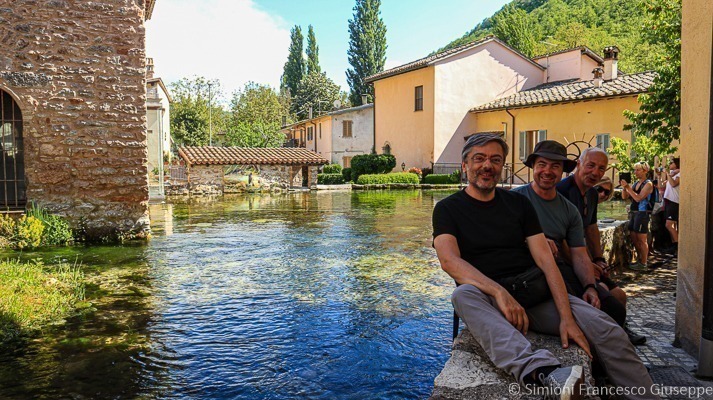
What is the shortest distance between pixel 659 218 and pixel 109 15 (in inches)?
395

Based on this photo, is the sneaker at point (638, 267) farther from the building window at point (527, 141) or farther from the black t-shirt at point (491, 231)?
the building window at point (527, 141)

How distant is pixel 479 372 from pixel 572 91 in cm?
2510

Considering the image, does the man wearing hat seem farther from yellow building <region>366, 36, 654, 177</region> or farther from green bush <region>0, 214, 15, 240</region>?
yellow building <region>366, 36, 654, 177</region>

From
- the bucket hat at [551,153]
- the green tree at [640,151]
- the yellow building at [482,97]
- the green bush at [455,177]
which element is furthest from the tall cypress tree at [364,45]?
the bucket hat at [551,153]

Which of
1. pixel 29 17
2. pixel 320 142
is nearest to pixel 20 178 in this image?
pixel 29 17

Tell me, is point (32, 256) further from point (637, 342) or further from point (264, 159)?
point (264, 159)

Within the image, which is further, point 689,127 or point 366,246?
point 366,246

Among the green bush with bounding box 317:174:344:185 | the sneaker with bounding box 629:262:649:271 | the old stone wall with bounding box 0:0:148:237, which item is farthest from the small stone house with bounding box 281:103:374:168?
the sneaker with bounding box 629:262:649:271

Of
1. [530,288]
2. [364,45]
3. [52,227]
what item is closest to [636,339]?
[530,288]

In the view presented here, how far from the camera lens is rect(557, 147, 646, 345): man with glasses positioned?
4.11m

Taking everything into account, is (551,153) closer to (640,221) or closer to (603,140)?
(640,221)

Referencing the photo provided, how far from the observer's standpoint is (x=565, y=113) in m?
24.7

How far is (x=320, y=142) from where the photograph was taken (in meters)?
42.5

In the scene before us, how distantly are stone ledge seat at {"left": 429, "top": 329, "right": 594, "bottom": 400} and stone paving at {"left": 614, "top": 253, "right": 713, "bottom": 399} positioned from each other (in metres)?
0.93
